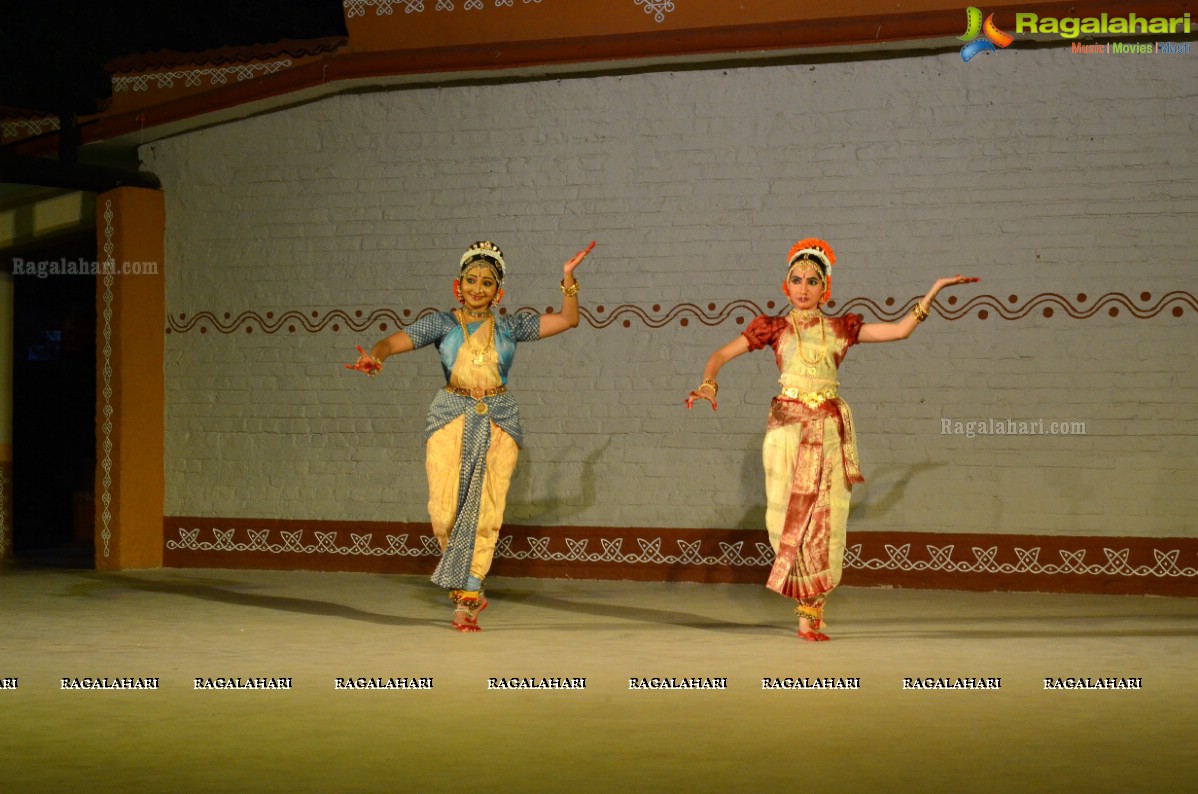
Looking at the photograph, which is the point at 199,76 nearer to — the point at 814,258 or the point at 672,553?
Result: the point at 672,553

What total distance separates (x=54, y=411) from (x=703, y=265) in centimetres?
663

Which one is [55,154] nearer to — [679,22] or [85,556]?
[85,556]

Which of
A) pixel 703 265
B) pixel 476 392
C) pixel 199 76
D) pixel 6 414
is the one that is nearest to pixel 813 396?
pixel 476 392

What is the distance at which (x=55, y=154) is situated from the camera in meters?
10.4

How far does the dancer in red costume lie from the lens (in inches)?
271

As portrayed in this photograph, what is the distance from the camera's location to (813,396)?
6941 mm

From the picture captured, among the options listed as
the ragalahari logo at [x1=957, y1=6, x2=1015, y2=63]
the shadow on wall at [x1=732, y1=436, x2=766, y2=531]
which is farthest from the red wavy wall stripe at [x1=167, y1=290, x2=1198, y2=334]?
the ragalahari logo at [x1=957, y1=6, x2=1015, y2=63]

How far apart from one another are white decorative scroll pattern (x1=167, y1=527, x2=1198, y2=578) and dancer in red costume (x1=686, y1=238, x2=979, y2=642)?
1.98 metres

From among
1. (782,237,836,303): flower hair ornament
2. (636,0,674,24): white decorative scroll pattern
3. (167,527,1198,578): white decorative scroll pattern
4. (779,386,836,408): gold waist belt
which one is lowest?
(167,527,1198,578): white decorative scroll pattern

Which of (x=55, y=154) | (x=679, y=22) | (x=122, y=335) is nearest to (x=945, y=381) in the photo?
(x=679, y=22)

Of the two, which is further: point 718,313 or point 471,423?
point 718,313

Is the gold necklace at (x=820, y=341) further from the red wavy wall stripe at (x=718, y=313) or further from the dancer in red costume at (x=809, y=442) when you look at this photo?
the red wavy wall stripe at (x=718, y=313)

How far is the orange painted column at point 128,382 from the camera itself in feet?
33.2

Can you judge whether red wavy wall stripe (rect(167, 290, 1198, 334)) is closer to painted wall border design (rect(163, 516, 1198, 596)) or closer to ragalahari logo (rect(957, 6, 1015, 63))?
painted wall border design (rect(163, 516, 1198, 596))
